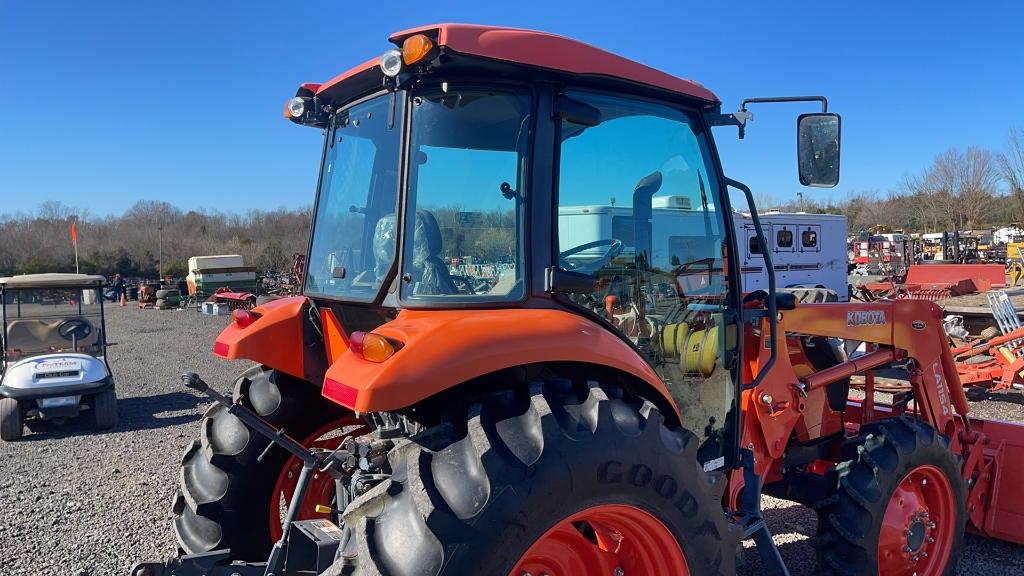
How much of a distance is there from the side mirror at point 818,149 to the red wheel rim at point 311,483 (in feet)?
7.73

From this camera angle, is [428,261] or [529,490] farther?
[428,261]

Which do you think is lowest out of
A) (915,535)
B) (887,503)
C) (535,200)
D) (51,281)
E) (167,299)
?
(167,299)

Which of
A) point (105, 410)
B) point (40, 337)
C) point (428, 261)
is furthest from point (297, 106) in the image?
point (40, 337)

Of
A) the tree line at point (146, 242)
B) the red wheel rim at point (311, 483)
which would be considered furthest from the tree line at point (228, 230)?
the red wheel rim at point (311, 483)

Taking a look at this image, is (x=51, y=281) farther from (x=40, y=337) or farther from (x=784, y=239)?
→ (x=784, y=239)

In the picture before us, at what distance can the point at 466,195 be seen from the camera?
2.49 m

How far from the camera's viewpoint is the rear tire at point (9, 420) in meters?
8.08

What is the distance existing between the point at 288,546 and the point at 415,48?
1.71m

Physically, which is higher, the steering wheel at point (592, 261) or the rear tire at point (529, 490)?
the steering wheel at point (592, 261)

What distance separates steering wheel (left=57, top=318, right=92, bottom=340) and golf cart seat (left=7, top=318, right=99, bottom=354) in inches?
1.1

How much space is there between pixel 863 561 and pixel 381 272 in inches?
98.1

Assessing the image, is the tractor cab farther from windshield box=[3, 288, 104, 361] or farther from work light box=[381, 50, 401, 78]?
windshield box=[3, 288, 104, 361]

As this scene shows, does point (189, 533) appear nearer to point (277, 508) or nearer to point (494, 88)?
point (277, 508)

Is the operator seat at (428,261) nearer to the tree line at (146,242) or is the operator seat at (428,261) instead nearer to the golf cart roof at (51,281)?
the golf cart roof at (51,281)
